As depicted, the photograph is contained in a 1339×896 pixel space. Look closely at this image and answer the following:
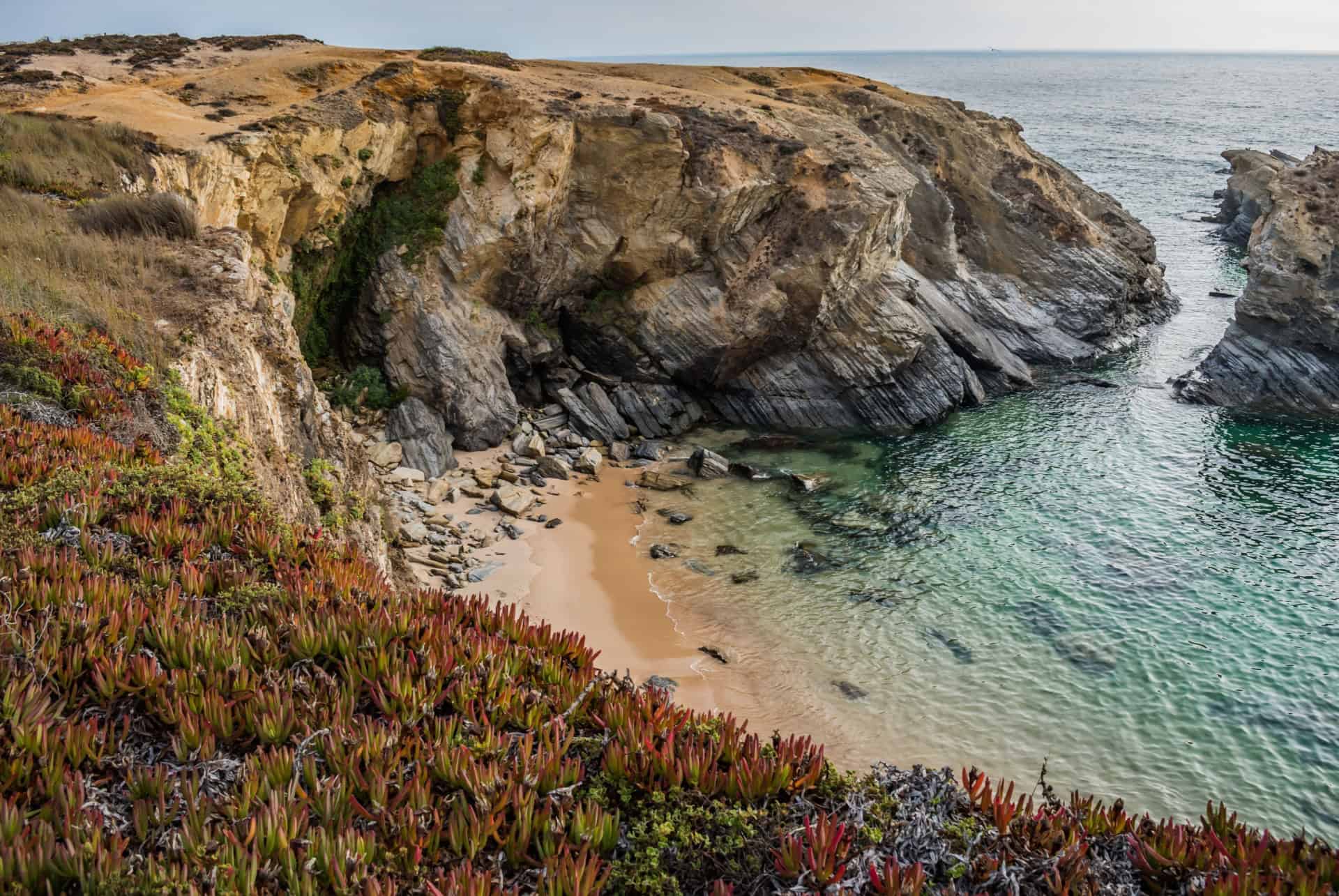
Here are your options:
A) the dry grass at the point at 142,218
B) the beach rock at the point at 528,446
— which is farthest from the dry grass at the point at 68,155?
the beach rock at the point at 528,446

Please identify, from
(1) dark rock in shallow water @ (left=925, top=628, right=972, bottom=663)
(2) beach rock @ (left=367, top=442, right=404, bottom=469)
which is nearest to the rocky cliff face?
(1) dark rock in shallow water @ (left=925, top=628, right=972, bottom=663)

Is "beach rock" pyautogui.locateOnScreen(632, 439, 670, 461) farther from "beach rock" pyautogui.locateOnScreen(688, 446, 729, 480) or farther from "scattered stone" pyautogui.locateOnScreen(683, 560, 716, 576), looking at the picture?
"scattered stone" pyautogui.locateOnScreen(683, 560, 716, 576)

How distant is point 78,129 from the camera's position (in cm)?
2188

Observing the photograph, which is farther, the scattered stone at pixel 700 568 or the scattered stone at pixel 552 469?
the scattered stone at pixel 552 469

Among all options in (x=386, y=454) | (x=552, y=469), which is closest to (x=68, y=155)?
(x=386, y=454)

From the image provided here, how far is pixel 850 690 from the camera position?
17688mm

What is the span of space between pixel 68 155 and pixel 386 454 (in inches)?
434

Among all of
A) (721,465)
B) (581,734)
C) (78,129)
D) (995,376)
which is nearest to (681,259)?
(721,465)

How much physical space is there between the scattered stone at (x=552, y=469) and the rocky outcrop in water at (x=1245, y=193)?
5578 centimetres

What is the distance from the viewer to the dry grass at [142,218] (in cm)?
1722

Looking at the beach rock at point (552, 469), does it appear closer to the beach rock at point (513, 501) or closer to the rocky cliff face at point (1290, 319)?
the beach rock at point (513, 501)

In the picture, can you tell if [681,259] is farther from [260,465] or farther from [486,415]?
[260,465]

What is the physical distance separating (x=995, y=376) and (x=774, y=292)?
11.5 metres

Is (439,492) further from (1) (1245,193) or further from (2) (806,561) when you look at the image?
(1) (1245,193)
